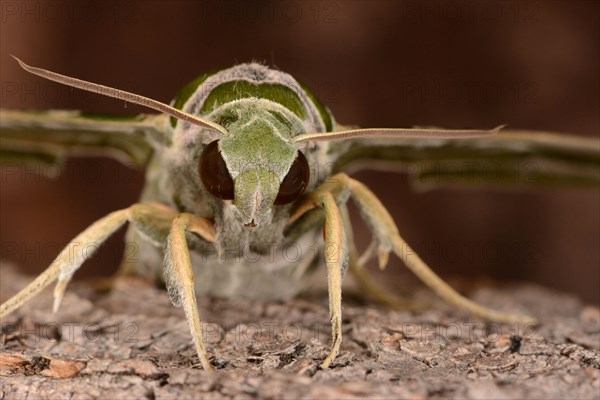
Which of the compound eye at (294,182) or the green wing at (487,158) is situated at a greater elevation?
the green wing at (487,158)

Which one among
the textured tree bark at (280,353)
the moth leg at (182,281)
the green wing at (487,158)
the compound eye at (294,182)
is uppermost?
the green wing at (487,158)

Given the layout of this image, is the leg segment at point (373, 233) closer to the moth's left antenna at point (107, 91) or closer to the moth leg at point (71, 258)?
the moth's left antenna at point (107, 91)

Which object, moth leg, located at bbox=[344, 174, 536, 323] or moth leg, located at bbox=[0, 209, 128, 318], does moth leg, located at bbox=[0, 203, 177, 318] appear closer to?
moth leg, located at bbox=[0, 209, 128, 318]

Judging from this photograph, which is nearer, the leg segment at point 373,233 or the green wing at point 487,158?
the leg segment at point 373,233

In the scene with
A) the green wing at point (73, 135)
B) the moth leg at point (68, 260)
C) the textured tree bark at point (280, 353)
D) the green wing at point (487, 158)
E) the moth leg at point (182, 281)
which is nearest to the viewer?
the textured tree bark at point (280, 353)

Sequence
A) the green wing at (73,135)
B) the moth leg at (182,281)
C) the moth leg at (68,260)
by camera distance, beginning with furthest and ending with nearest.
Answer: the green wing at (73,135), the moth leg at (68,260), the moth leg at (182,281)

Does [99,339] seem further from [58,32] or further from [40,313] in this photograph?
[58,32]

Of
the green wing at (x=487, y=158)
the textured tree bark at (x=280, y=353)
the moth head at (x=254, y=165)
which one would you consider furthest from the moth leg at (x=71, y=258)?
the green wing at (x=487, y=158)

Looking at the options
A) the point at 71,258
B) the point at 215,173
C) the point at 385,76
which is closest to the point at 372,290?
the point at 215,173
